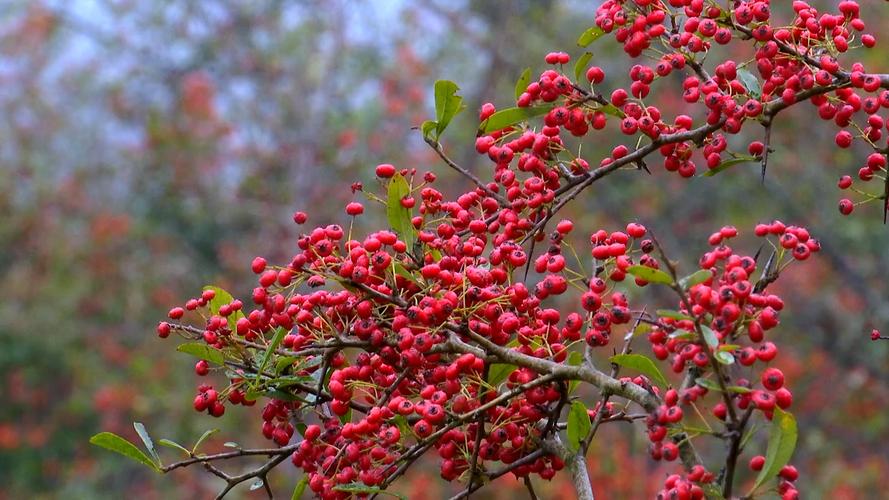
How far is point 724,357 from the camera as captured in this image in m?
1.37

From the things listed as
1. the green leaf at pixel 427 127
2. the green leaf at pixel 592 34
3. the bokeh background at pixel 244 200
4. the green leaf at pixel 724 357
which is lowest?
the green leaf at pixel 724 357

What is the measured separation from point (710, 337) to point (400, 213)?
68cm

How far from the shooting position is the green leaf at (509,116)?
6.16ft

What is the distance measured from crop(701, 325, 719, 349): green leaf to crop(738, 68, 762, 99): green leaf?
0.64 m

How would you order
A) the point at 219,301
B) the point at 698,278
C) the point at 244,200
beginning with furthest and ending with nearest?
the point at 244,200 < the point at 219,301 < the point at 698,278

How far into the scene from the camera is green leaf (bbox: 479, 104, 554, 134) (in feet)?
6.16

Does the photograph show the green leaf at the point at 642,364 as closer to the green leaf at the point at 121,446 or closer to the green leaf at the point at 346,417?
the green leaf at the point at 346,417

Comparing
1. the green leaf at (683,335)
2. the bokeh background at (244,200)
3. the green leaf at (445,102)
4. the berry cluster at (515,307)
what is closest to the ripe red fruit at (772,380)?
the berry cluster at (515,307)

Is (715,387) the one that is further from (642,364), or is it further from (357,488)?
(357,488)

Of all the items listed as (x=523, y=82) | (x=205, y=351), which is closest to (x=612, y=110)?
(x=523, y=82)

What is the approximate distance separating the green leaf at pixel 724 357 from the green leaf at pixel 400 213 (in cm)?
65

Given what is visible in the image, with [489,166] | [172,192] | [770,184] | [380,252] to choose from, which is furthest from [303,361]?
[172,192]

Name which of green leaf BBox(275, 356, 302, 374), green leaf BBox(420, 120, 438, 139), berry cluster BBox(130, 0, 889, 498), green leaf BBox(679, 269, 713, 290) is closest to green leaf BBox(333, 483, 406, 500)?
berry cluster BBox(130, 0, 889, 498)

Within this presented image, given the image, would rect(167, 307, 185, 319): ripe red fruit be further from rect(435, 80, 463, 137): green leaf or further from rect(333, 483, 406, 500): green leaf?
rect(435, 80, 463, 137): green leaf
